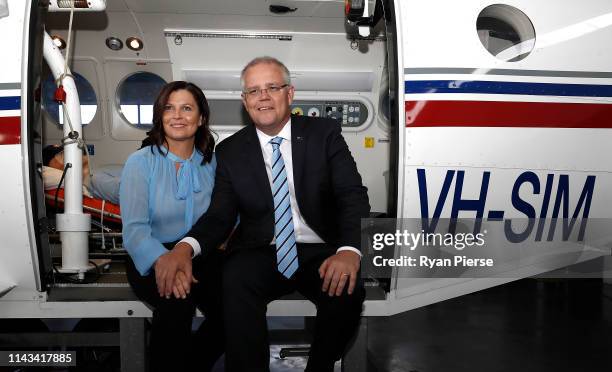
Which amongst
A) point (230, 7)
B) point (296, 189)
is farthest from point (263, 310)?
point (230, 7)

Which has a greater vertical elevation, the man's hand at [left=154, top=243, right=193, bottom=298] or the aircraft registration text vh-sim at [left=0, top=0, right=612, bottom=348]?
the aircraft registration text vh-sim at [left=0, top=0, right=612, bottom=348]

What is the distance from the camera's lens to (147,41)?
5391 mm

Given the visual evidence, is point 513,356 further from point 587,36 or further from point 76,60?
point 76,60

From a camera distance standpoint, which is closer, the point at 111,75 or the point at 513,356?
the point at 513,356

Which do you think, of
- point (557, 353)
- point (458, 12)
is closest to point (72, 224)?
point (458, 12)

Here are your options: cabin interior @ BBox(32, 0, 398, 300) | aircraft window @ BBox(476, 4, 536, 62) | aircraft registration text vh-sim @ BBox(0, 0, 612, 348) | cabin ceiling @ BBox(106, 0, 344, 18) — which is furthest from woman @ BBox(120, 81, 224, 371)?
cabin interior @ BBox(32, 0, 398, 300)

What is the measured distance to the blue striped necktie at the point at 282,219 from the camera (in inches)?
102

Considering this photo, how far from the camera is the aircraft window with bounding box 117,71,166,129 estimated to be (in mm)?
5621

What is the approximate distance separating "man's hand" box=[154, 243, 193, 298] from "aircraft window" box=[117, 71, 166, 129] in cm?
351

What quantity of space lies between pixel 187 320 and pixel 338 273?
70 centimetres

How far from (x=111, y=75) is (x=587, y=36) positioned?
14.3 ft

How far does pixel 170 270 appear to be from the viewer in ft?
7.73

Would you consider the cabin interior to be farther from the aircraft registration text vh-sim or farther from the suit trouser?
the suit trouser

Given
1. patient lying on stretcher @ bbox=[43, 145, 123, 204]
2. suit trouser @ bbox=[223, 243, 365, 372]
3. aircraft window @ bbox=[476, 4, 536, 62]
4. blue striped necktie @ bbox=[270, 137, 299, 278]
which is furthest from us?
patient lying on stretcher @ bbox=[43, 145, 123, 204]
